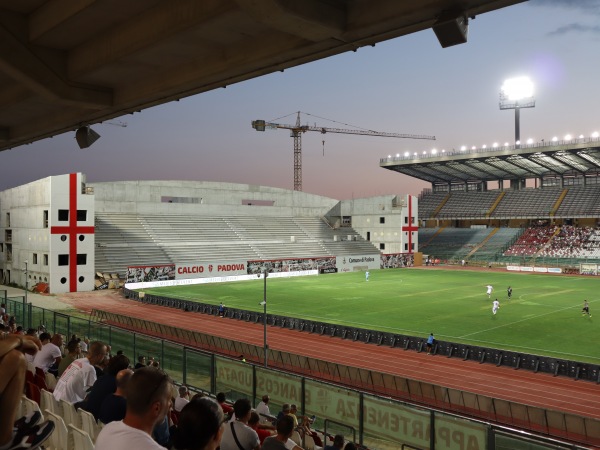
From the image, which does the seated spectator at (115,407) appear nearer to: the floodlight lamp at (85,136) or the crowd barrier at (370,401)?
the crowd barrier at (370,401)

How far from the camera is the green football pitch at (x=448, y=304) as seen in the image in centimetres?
3138

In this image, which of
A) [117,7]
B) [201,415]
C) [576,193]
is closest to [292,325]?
[117,7]

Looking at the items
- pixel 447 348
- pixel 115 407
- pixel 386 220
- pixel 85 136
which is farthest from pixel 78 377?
pixel 386 220

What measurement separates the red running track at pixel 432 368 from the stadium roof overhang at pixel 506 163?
6291 cm

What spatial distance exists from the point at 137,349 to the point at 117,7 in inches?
531

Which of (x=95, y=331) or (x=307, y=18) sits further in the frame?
(x=95, y=331)

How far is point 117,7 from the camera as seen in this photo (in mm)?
8906

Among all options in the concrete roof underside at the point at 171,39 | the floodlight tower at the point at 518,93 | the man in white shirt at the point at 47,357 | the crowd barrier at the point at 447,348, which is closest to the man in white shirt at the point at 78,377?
the man in white shirt at the point at 47,357

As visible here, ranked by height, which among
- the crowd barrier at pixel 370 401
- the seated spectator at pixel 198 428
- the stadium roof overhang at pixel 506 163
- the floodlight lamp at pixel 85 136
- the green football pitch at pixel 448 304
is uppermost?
the stadium roof overhang at pixel 506 163

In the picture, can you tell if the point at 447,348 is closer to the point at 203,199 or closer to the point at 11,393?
the point at 11,393

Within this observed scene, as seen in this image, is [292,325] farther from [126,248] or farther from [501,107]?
[501,107]

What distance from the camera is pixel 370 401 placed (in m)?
12.0

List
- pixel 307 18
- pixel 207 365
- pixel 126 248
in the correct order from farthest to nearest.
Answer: pixel 126 248 → pixel 207 365 → pixel 307 18

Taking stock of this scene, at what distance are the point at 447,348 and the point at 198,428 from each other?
26.1 metres
